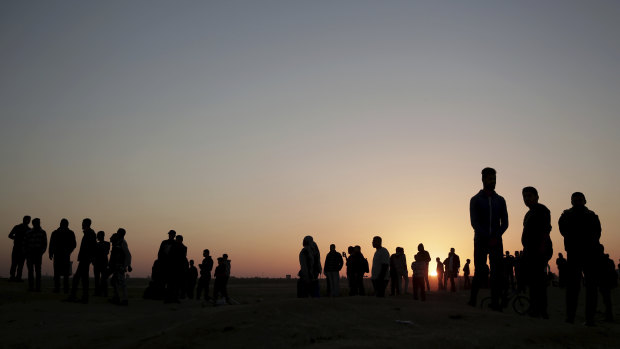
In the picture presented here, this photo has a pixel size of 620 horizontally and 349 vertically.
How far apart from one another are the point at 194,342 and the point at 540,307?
572 centimetres

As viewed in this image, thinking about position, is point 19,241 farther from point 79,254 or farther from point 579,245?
point 579,245

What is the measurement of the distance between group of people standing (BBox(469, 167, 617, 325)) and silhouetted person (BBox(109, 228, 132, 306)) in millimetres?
10339

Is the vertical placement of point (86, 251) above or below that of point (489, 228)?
below

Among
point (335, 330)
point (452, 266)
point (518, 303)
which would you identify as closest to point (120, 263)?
point (335, 330)

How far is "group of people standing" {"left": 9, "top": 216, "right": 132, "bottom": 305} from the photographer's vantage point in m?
15.1

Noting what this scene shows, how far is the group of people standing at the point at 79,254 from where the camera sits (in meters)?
15.1

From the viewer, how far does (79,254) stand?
50.4 feet

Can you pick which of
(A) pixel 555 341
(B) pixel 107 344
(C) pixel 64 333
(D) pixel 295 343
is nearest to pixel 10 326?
(C) pixel 64 333

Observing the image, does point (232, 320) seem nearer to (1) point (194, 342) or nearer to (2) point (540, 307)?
(1) point (194, 342)

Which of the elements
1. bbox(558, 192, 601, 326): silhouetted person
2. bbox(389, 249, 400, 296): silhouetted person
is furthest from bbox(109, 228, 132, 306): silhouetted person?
bbox(558, 192, 601, 326): silhouetted person

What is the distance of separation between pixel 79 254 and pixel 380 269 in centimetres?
886

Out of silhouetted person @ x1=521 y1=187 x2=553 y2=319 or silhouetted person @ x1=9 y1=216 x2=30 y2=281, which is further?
silhouetted person @ x1=9 y1=216 x2=30 y2=281

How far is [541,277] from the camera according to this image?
8531 mm

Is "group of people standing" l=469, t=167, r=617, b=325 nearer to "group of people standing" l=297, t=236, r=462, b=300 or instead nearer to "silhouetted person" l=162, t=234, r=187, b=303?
"group of people standing" l=297, t=236, r=462, b=300
